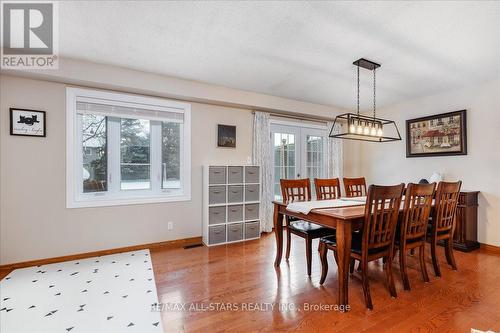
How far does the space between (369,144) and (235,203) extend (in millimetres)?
3180

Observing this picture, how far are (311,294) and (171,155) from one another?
270 centimetres

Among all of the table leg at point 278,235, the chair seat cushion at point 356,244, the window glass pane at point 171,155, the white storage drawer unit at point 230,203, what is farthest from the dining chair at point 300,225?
the window glass pane at point 171,155

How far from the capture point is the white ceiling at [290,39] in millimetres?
1918

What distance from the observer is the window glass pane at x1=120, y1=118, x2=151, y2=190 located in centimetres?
339


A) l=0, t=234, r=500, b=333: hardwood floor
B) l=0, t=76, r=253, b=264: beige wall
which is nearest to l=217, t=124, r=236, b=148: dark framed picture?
l=0, t=76, r=253, b=264: beige wall

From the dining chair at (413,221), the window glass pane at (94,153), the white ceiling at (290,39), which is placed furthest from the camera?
the window glass pane at (94,153)

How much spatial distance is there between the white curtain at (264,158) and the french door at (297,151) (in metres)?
0.22

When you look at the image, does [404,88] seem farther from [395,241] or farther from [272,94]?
[395,241]

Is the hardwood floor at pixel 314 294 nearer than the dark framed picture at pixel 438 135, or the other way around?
the hardwood floor at pixel 314 294

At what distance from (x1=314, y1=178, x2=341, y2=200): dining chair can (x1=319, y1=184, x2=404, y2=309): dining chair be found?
1.14 meters

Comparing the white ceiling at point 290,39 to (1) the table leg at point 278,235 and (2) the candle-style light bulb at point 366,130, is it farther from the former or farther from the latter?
(1) the table leg at point 278,235

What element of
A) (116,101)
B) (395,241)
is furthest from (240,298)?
(116,101)

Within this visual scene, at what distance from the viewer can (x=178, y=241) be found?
143 inches

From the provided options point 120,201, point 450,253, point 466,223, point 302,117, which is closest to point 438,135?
point 466,223
